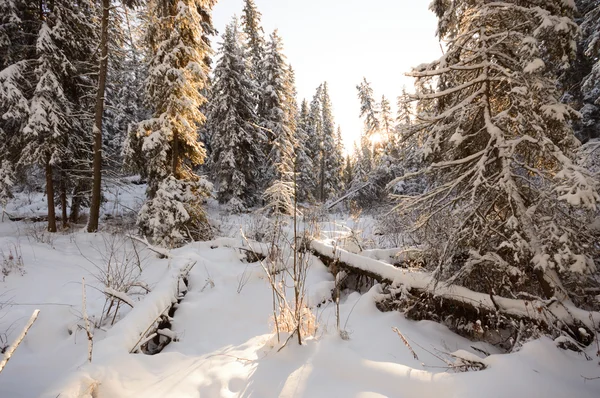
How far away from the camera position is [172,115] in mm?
8172

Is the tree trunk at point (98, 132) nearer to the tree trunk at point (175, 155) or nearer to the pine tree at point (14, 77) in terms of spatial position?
the pine tree at point (14, 77)

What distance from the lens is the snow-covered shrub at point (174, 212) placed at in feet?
25.8

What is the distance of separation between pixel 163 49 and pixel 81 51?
5480 millimetres

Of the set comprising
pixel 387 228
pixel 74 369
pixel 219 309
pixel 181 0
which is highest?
pixel 181 0

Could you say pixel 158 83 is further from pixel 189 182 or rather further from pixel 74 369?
pixel 74 369

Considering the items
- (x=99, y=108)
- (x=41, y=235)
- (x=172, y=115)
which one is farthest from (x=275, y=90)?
(x=41, y=235)

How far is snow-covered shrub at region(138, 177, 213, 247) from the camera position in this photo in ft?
25.8

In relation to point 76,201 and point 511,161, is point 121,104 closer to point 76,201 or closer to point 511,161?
point 76,201

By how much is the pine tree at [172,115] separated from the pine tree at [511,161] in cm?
644

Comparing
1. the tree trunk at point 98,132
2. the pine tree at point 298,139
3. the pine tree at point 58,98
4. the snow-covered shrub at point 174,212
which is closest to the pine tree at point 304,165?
the pine tree at point 298,139

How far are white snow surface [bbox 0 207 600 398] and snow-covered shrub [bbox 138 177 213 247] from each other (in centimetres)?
265

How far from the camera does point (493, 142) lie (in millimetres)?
3814

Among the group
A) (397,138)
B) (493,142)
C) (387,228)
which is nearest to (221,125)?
(387,228)

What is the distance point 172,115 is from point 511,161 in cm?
817
